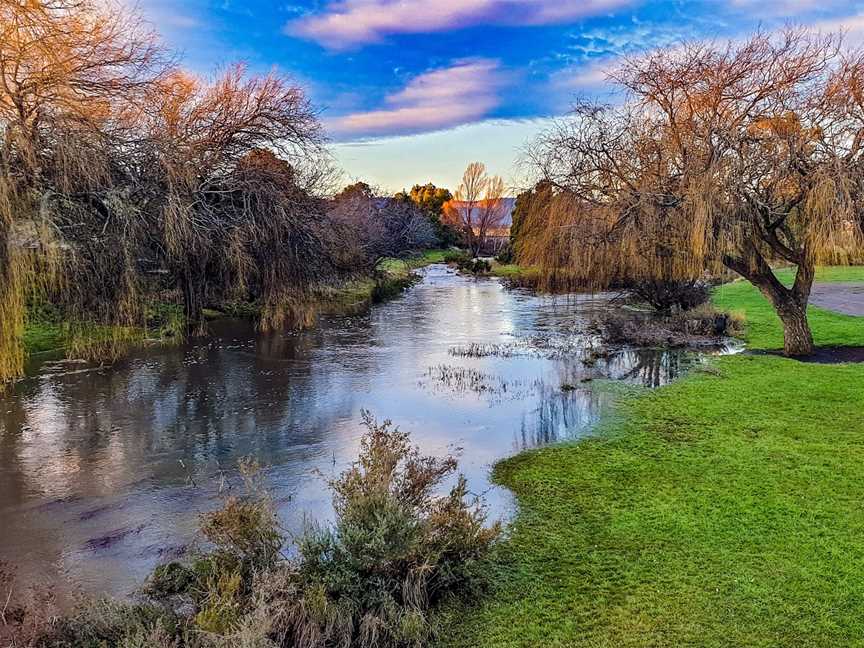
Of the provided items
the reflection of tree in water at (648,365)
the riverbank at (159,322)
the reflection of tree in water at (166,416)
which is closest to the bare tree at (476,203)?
the riverbank at (159,322)

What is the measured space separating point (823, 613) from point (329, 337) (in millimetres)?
14569

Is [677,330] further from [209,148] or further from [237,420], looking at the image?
[209,148]

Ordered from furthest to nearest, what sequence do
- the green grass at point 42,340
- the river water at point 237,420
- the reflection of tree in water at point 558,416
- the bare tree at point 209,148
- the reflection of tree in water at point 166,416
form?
the green grass at point 42,340 < the bare tree at point 209,148 < the reflection of tree in water at point 558,416 < the reflection of tree in water at point 166,416 < the river water at point 237,420

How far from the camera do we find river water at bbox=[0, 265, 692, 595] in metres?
5.89

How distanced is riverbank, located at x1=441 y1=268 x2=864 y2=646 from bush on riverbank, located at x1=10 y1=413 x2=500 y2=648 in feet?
1.20

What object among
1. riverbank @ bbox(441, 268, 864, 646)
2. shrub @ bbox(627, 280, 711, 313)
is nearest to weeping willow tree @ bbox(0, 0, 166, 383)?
riverbank @ bbox(441, 268, 864, 646)

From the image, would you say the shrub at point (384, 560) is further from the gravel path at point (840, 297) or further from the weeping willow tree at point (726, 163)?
the gravel path at point (840, 297)

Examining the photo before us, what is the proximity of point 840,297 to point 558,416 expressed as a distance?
18.6 m

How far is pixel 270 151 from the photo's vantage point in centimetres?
1109

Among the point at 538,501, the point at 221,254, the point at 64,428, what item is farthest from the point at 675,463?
the point at 64,428

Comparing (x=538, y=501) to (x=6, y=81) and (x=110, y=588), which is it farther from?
(x=6, y=81)

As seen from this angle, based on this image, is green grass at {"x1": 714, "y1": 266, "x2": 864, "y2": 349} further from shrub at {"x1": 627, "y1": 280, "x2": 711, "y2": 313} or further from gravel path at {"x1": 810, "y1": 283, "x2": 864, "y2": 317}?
shrub at {"x1": 627, "y1": 280, "x2": 711, "y2": 313}

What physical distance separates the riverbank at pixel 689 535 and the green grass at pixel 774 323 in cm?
576

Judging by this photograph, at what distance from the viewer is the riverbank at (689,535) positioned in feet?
13.1
